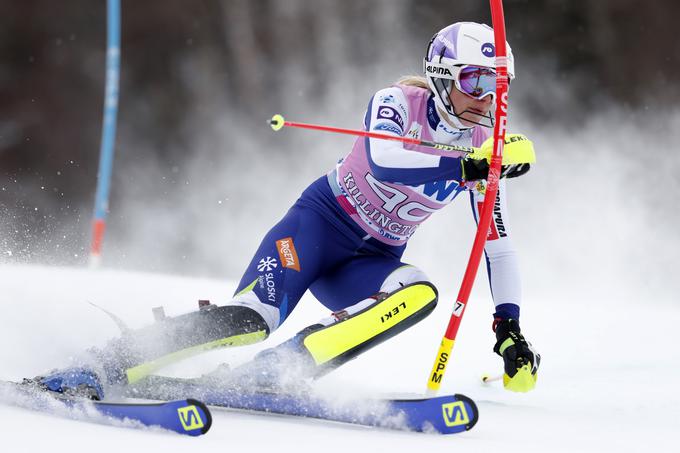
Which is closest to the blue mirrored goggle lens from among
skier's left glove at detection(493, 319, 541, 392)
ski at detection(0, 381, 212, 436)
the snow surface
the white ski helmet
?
the white ski helmet

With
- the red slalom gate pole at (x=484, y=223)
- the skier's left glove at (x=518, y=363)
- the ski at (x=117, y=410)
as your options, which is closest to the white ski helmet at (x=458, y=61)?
the red slalom gate pole at (x=484, y=223)

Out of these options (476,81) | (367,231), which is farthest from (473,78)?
(367,231)

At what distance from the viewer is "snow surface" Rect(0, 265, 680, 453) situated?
1.94 m

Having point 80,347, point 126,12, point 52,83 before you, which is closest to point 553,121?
point 126,12

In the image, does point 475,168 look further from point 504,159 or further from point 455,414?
point 455,414

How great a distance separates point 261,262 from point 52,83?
27.7ft

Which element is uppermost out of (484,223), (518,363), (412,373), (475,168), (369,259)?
(475,168)

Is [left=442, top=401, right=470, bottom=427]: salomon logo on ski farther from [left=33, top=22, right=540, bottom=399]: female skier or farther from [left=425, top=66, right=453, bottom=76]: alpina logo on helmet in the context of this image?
[left=425, top=66, right=453, bottom=76]: alpina logo on helmet

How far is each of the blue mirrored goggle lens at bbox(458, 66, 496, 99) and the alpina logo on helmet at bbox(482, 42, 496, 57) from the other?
2.0 inches

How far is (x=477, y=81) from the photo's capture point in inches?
107

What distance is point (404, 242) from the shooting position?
3168 millimetres

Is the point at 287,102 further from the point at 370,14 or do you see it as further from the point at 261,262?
the point at 261,262

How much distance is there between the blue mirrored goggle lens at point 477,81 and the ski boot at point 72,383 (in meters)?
1.42

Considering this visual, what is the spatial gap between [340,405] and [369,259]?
86cm
